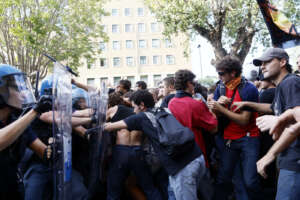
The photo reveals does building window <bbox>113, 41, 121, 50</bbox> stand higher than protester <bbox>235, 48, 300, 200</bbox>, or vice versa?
building window <bbox>113, 41, 121, 50</bbox>

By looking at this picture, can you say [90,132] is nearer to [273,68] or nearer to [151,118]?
[151,118]

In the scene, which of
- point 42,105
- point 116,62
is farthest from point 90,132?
point 116,62

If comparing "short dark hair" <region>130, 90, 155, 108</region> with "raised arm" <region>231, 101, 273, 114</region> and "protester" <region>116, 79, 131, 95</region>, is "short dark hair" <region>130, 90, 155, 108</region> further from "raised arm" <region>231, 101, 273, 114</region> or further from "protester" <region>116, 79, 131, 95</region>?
"protester" <region>116, 79, 131, 95</region>

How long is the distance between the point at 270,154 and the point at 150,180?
2.07 metres

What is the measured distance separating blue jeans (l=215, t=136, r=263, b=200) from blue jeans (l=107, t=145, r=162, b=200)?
0.85 metres

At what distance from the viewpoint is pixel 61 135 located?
204 cm

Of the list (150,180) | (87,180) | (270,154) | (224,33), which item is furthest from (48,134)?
(224,33)

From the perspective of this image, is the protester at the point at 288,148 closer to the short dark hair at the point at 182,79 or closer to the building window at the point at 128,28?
the short dark hair at the point at 182,79

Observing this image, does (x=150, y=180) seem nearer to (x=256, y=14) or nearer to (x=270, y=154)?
(x=270, y=154)

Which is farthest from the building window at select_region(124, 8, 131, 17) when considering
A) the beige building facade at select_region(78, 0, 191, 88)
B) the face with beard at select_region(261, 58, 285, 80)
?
the face with beard at select_region(261, 58, 285, 80)

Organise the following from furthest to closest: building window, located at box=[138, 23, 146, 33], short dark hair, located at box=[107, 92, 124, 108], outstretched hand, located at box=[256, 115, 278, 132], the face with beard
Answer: building window, located at box=[138, 23, 146, 33] → short dark hair, located at box=[107, 92, 124, 108] → the face with beard → outstretched hand, located at box=[256, 115, 278, 132]

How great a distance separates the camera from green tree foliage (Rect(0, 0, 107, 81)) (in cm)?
1163

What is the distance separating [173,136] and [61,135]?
1171 millimetres

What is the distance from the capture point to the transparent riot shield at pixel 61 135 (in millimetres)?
1996
